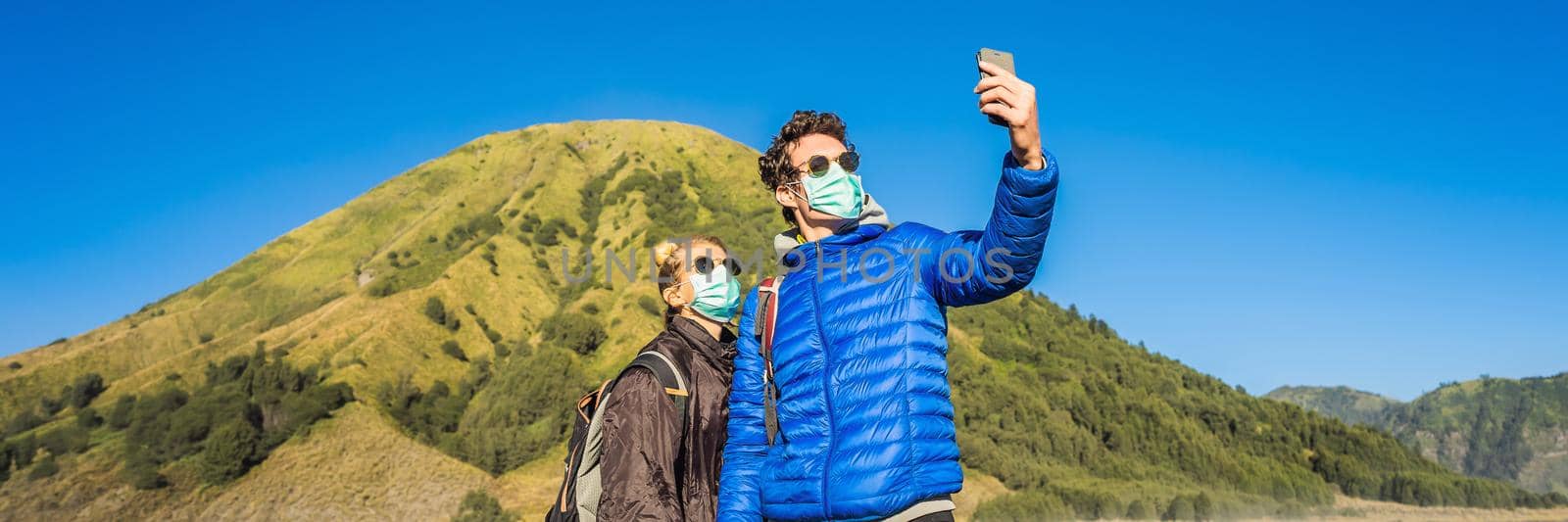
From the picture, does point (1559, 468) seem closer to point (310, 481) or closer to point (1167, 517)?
point (1167, 517)

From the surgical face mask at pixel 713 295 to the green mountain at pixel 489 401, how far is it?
79.3 ft

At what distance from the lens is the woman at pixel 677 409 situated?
4.29m

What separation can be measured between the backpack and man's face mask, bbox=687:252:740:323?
0.43m

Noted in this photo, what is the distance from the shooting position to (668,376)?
14.8ft

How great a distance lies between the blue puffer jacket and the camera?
9.66 feet

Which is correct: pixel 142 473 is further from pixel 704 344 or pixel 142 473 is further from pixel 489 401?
pixel 704 344

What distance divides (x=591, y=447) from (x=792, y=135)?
178 centimetres

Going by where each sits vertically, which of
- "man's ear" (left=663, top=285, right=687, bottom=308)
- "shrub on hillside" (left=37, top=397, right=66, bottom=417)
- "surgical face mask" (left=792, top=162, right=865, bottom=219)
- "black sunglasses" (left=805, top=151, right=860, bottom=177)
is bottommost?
"man's ear" (left=663, top=285, right=687, bottom=308)

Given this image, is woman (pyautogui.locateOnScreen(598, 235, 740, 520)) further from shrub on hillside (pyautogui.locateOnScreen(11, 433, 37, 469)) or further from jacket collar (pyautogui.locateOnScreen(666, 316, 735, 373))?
shrub on hillside (pyautogui.locateOnScreen(11, 433, 37, 469))

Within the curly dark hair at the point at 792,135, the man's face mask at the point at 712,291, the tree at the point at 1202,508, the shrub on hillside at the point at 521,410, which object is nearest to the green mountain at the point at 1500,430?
the tree at the point at 1202,508

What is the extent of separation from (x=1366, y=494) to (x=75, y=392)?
45103 millimetres

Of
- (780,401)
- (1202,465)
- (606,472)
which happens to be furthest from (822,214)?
(1202,465)

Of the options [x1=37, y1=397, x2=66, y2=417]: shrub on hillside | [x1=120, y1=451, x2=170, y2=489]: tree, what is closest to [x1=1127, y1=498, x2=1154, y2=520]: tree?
[x1=120, y1=451, x2=170, y2=489]: tree

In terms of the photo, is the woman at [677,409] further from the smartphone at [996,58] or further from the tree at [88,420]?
the tree at [88,420]
